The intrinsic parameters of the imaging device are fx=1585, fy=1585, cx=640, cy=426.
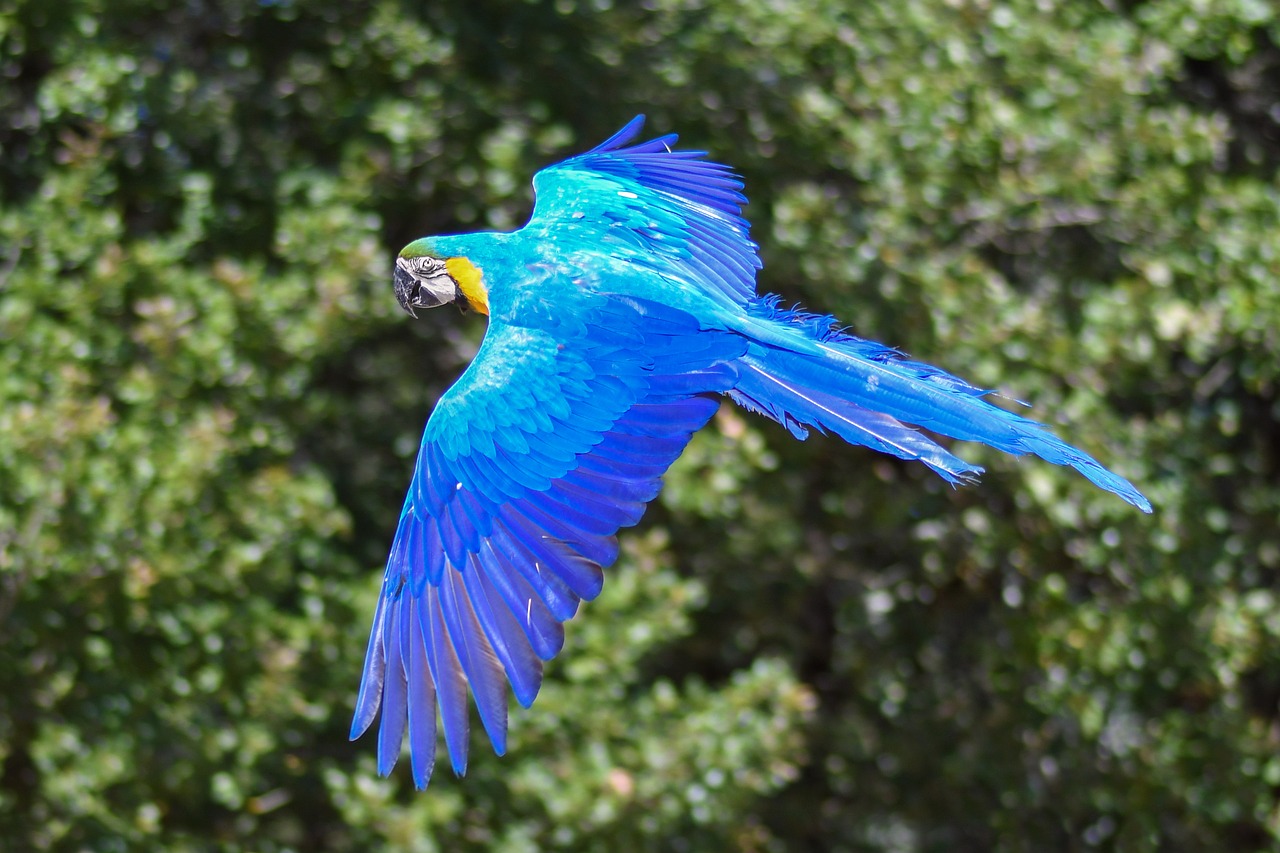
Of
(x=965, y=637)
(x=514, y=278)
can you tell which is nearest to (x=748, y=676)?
(x=965, y=637)

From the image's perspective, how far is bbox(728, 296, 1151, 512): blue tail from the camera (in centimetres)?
179

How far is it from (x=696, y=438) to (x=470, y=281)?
1.51m

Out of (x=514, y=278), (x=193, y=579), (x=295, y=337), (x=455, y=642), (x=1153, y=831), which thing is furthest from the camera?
(x=1153, y=831)

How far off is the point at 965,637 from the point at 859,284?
1.05 meters

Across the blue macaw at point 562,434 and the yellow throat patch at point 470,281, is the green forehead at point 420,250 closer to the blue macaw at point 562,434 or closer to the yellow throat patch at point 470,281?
the yellow throat patch at point 470,281

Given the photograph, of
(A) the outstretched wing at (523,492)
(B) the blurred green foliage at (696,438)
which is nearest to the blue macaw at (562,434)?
(A) the outstretched wing at (523,492)

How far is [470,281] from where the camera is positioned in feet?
7.51

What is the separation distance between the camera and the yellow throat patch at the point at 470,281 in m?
2.27

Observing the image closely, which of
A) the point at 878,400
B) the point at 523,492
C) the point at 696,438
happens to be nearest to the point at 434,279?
the point at 523,492

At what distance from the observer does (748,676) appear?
12.6 ft

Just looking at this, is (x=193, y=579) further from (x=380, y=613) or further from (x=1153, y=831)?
(x=1153, y=831)

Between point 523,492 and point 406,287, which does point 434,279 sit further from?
point 523,492

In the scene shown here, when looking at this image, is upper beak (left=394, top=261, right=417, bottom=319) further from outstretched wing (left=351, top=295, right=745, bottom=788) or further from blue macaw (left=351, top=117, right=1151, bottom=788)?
outstretched wing (left=351, top=295, right=745, bottom=788)

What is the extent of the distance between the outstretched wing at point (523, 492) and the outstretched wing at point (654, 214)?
0.78ft
